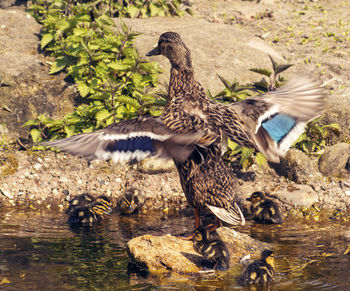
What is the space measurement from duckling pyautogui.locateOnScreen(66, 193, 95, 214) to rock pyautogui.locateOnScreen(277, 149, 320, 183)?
9.84 feet

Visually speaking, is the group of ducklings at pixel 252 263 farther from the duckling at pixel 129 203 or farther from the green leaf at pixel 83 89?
the green leaf at pixel 83 89

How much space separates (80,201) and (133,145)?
2.60 m

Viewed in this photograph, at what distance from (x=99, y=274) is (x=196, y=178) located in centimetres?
136

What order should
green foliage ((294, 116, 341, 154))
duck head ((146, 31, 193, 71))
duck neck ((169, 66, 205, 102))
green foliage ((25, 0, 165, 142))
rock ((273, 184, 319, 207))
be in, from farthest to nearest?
1. green foliage ((25, 0, 165, 142))
2. green foliage ((294, 116, 341, 154))
3. rock ((273, 184, 319, 207))
4. duck head ((146, 31, 193, 71))
5. duck neck ((169, 66, 205, 102))

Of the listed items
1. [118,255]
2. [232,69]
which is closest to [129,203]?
[118,255]

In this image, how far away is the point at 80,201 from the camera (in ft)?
24.4

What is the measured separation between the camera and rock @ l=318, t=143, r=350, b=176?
27.0ft

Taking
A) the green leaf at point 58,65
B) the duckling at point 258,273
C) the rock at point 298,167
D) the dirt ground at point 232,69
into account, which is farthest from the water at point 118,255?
the green leaf at point 58,65

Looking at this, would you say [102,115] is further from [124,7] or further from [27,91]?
[124,7]

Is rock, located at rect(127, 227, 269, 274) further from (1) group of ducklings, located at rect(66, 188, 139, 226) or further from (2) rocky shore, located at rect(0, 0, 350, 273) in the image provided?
(1) group of ducklings, located at rect(66, 188, 139, 226)

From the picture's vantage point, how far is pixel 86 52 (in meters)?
9.39

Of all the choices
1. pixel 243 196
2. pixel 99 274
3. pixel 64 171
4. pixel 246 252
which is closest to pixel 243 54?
pixel 243 196

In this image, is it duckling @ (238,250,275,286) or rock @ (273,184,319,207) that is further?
rock @ (273,184,319,207)

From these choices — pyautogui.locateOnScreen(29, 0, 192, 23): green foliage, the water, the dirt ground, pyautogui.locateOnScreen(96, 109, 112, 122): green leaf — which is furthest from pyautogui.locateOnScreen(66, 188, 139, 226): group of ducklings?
pyautogui.locateOnScreen(29, 0, 192, 23): green foliage
